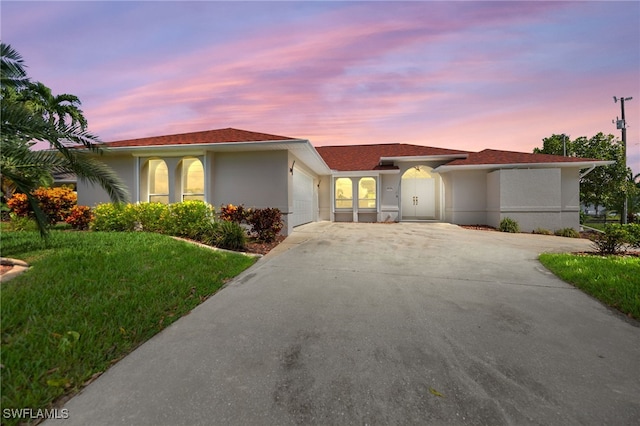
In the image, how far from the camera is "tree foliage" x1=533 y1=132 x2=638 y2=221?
18375mm

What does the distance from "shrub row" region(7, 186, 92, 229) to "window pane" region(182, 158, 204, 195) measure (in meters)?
3.30

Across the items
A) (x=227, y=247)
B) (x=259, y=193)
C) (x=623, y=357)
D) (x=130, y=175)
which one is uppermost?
(x=130, y=175)

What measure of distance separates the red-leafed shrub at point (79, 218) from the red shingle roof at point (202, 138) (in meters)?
2.88

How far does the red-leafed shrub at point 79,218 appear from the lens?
8891mm

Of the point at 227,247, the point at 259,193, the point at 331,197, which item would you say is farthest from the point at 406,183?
the point at 227,247

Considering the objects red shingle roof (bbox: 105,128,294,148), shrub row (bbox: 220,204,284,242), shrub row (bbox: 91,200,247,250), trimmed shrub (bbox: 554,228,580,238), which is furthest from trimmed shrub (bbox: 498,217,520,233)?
shrub row (bbox: 91,200,247,250)

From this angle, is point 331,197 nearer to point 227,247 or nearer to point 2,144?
point 227,247

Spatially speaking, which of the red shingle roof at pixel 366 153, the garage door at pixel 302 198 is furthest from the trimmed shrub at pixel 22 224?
the red shingle roof at pixel 366 153

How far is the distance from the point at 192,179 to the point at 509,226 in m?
14.9

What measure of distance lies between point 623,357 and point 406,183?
62.7ft

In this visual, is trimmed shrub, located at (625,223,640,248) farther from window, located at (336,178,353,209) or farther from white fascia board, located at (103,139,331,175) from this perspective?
window, located at (336,178,353,209)

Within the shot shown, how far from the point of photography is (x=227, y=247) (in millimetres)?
7465

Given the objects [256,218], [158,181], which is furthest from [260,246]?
[158,181]

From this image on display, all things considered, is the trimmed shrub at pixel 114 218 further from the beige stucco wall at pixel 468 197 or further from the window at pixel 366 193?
the beige stucco wall at pixel 468 197
